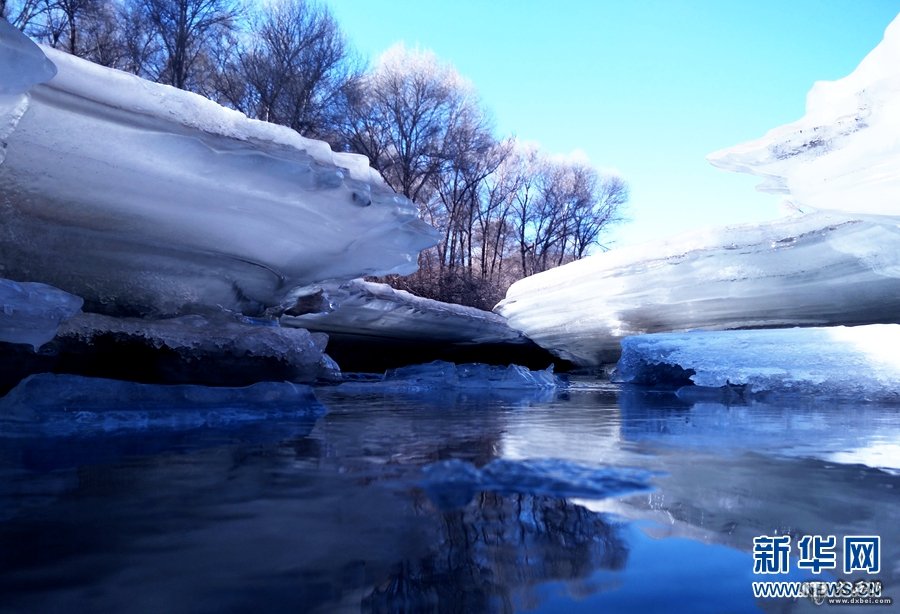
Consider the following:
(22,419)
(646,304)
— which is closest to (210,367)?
(22,419)

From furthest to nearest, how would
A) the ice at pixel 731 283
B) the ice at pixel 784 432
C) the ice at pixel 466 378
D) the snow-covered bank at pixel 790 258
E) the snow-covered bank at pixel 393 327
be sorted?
the ice at pixel 466 378 < the snow-covered bank at pixel 393 327 < the ice at pixel 731 283 < the snow-covered bank at pixel 790 258 < the ice at pixel 784 432

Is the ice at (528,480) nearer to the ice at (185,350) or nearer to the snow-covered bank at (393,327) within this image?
the ice at (185,350)

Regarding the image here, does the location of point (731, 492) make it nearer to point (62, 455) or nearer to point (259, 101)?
point (62, 455)

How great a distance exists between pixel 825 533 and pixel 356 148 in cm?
1554

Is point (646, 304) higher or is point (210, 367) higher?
point (646, 304)

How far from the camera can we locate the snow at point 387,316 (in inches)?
165

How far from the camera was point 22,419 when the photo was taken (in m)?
1.63

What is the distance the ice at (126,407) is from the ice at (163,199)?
72cm

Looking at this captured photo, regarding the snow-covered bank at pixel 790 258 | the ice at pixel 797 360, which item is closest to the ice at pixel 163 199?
the ice at pixel 797 360

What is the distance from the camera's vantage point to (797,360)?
11.8ft

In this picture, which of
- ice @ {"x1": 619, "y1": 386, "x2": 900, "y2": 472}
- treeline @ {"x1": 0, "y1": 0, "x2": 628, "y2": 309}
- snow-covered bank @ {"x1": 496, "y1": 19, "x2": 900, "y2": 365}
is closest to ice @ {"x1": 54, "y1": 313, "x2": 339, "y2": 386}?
ice @ {"x1": 619, "y1": 386, "x2": 900, "y2": 472}

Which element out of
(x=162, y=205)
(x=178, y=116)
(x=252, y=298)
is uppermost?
(x=178, y=116)

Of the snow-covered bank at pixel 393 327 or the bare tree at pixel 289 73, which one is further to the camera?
the bare tree at pixel 289 73

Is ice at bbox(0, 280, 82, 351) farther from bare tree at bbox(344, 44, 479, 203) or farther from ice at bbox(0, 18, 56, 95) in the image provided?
bare tree at bbox(344, 44, 479, 203)
